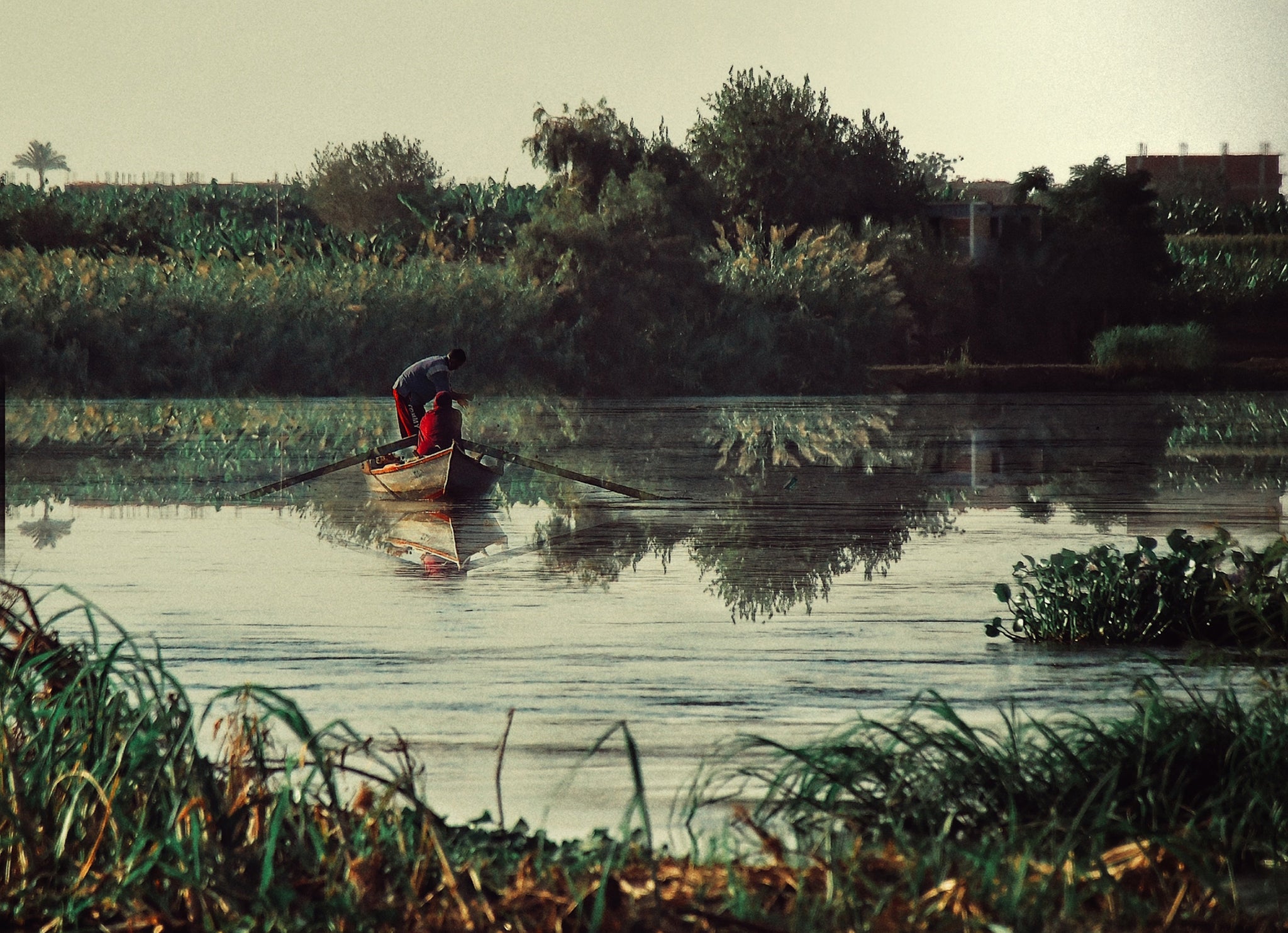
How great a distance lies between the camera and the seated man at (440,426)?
17.3m

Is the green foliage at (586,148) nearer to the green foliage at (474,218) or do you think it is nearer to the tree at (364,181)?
the green foliage at (474,218)

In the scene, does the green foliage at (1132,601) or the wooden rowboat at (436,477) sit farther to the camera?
the wooden rowboat at (436,477)

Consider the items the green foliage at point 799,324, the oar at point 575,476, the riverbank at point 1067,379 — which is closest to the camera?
the oar at point 575,476

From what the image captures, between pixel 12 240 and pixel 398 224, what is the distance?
11545mm

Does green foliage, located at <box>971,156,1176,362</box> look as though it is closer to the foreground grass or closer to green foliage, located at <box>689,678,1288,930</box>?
green foliage, located at <box>689,678,1288,930</box>

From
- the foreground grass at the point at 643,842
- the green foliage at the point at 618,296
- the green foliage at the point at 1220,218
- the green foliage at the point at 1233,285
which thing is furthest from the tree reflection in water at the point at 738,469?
the green foliage at the point at 1220,218

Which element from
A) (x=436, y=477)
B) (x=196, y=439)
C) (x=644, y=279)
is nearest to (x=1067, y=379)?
(x=644, y=279)

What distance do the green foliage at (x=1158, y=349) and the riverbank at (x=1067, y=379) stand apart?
219 mm

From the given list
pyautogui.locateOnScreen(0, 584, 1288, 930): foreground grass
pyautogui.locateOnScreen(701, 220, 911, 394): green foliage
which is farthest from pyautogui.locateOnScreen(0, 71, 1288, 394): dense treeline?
pyautogui.locateOnScreen(0, 584, 1288, 930): foreground grass

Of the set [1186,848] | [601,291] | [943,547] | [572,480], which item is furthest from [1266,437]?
[1186,848]

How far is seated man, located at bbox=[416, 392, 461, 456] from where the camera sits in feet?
56.7

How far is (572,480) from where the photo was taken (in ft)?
66.7

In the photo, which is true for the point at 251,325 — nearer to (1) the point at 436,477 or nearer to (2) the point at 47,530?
(1) the point at 436,477

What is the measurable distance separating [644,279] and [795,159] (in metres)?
11.8
